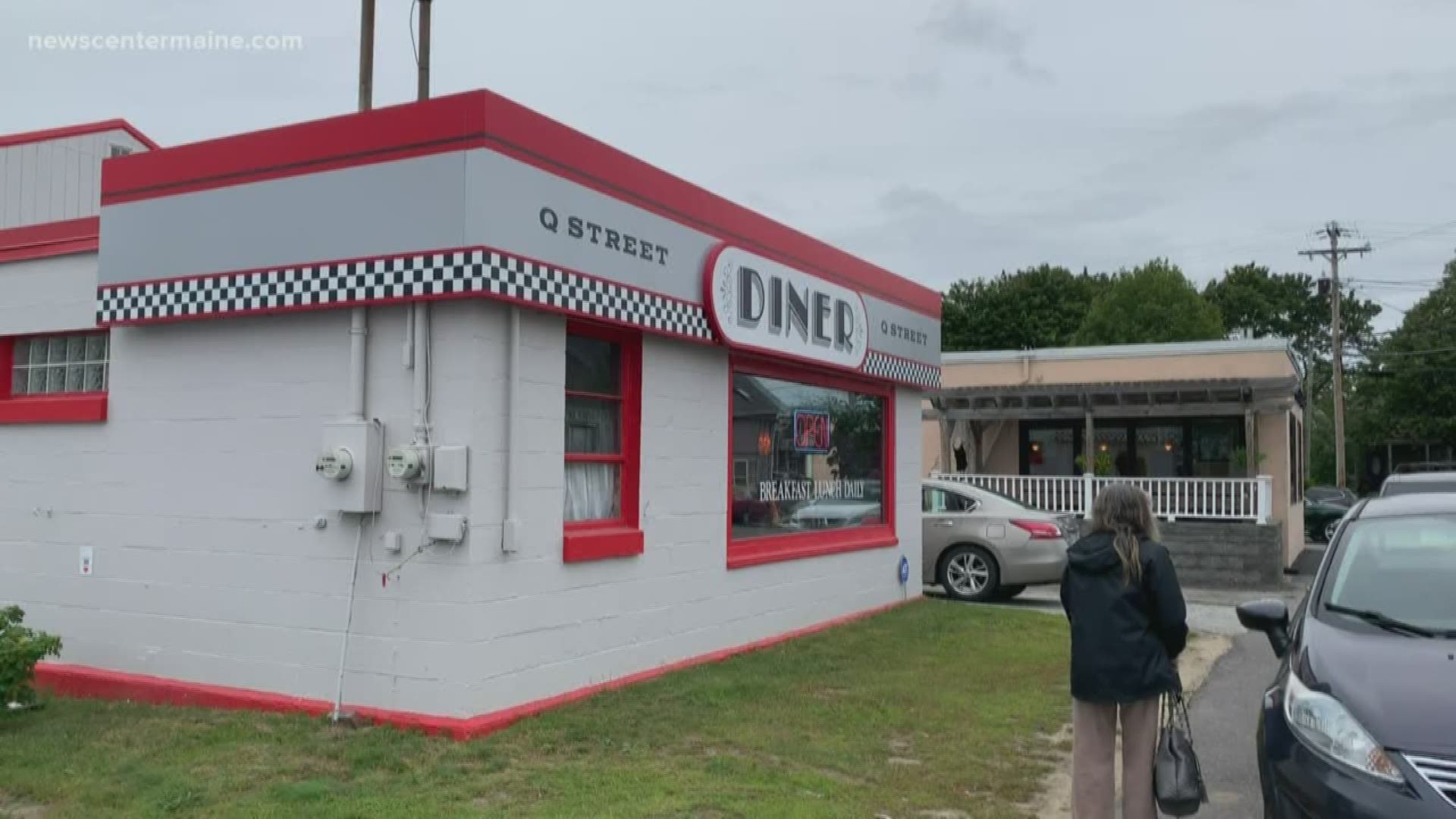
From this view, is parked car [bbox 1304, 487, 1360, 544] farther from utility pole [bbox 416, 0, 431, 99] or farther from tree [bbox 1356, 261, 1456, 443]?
utility pole [bbox 416, 0, 431, 99]

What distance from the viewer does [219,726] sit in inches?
257

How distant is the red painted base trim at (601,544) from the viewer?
7.14 m

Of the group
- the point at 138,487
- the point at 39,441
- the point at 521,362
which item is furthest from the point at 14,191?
the point at 521,362

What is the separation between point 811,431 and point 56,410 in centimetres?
617

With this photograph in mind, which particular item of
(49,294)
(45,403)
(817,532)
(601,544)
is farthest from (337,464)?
(817,532)

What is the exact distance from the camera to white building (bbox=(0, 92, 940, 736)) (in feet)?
21.4

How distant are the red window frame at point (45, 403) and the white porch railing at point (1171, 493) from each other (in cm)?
1315

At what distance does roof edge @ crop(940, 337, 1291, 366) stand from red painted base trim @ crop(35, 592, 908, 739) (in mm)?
16619

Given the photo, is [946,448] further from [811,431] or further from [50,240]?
[50,240]

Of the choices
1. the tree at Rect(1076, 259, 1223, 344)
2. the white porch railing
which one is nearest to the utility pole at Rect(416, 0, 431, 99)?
the white porch railing

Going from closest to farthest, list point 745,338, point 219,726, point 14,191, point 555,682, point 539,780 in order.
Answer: point 539,780
point 219,726
point 555,682
point 745,338
point 14,191

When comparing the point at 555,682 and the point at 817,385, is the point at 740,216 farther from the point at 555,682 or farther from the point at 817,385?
the point at 555,682

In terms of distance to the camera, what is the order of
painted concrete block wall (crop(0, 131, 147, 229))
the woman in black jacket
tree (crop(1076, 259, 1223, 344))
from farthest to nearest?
tree (crop(1076, 259, 1223, 344))
painted concrete block wall (crop(0, 131, 147, 229))
the woman in black jacket

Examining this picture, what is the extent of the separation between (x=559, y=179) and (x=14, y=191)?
5.69m
